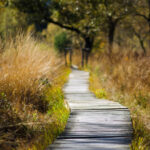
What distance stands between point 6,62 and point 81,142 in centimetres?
245

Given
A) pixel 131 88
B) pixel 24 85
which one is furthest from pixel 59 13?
pixel 24 85

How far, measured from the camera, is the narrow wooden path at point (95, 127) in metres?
3.27

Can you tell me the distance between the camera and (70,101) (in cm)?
521

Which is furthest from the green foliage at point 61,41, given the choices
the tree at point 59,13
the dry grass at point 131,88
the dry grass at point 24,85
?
the dry grass at point 24,85

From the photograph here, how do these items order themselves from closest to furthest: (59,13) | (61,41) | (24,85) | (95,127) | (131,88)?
(95,127), (24,85), (131,88), (59,13), (61,41)

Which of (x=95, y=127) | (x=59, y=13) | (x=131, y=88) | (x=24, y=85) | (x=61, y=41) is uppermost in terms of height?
(x=59, y=13)

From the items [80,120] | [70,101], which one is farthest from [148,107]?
[80,120]

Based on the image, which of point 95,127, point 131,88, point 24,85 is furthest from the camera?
point 131,88

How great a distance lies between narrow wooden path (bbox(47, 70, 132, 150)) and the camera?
129 inches

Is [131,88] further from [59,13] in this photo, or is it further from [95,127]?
[59,13]

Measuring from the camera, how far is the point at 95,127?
3.82m

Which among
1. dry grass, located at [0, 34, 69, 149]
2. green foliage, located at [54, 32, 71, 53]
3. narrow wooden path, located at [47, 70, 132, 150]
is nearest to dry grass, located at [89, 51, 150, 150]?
narrow wooden path, located at [47, 70, 132, 150]

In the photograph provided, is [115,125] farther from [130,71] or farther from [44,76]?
[130,71]

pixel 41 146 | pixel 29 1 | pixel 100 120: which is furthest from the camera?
pixel 29 1
